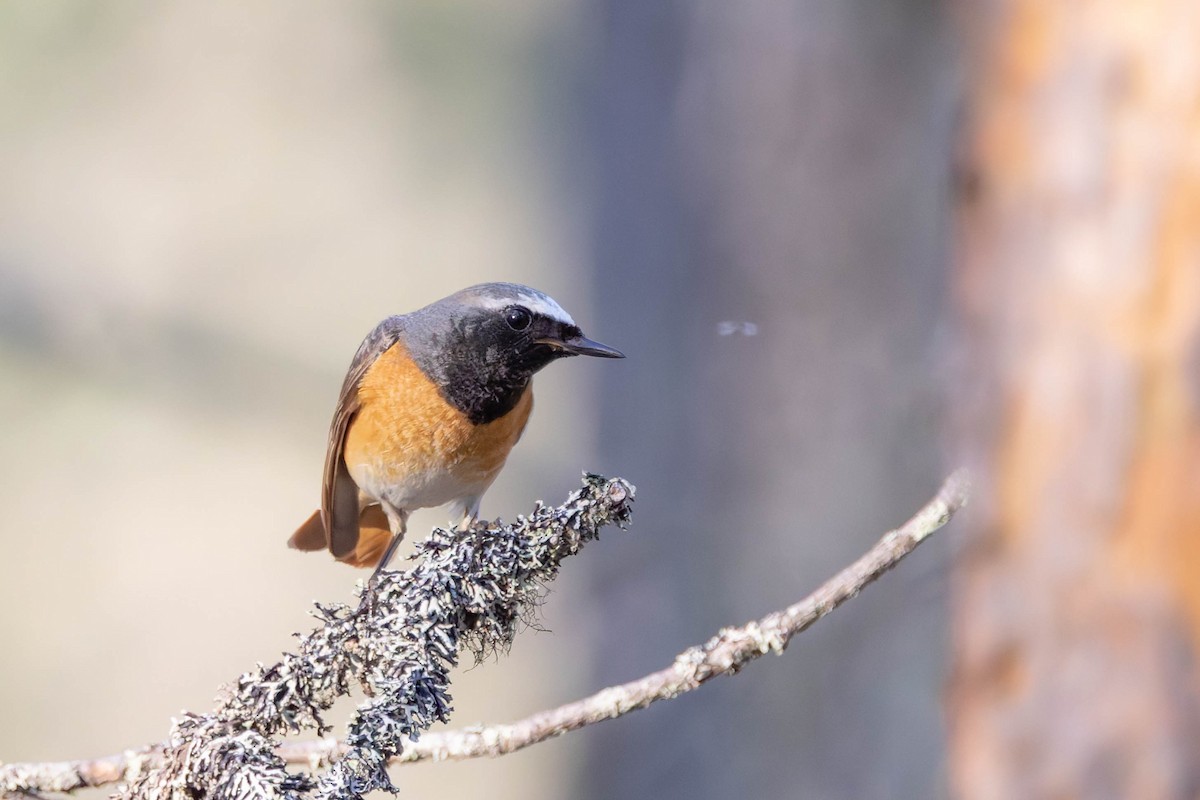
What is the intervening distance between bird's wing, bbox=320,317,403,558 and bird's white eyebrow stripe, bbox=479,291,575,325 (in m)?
0.30

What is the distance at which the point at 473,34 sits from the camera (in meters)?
3.11

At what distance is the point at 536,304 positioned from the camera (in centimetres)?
139

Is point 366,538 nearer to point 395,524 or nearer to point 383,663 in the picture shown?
point 395,524

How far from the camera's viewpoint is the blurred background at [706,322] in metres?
0.75

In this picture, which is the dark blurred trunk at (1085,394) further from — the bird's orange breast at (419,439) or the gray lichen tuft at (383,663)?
the bird's orange breast at (419,439)

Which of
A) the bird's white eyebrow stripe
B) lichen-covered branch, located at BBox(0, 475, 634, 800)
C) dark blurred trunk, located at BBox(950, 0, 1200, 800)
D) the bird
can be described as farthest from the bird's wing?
dark blurred trunk, located at BBox(950, 0, 1200, 800)

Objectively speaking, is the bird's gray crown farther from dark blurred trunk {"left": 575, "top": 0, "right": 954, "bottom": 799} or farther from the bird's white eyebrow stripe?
dark blurred trunk {"left": 575, "top": 0, "right": 954, "bottom": 799}

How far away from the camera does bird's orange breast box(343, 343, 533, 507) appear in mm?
1524

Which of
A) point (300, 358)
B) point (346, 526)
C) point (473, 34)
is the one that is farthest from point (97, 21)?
point (346, 526)

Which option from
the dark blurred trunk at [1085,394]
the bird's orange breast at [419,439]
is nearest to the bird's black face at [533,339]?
the bird's orange breast at [419,439]

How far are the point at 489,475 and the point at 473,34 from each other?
6.48 feet

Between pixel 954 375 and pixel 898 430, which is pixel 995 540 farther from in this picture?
pixel 898 430

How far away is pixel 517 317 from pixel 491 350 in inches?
3.4

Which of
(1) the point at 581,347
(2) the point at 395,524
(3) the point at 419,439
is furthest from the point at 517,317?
(2) the point at 395,524
